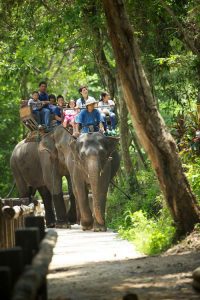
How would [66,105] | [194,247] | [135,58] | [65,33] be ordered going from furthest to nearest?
[66,105] → [65,33] → [135,58] → [194,247]

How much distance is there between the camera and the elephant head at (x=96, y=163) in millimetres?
23359

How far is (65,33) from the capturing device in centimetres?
2711

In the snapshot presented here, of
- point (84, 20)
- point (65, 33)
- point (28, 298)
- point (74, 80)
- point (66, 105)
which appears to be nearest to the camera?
point (28, 298)

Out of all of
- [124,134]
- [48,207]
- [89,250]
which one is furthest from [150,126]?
[48,207]

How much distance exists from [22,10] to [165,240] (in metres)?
11.9

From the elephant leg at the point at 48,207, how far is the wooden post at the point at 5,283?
21968 millimetres

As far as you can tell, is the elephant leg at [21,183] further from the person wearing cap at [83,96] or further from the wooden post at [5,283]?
the wooden post at [5,283]

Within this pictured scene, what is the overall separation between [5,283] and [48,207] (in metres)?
23.2

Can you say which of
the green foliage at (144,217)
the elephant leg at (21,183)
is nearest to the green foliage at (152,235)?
the green foliage at (144,217)

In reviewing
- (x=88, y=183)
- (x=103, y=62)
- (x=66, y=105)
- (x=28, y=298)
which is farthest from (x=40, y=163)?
(x=28, y=298)

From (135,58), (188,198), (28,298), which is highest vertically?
(135,58)

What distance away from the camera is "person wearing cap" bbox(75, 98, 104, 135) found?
2458 centimetres

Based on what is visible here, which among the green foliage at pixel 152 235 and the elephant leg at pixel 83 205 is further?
the elephant leg at pixel 83 205

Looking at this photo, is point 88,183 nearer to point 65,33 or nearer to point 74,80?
point 65,33
